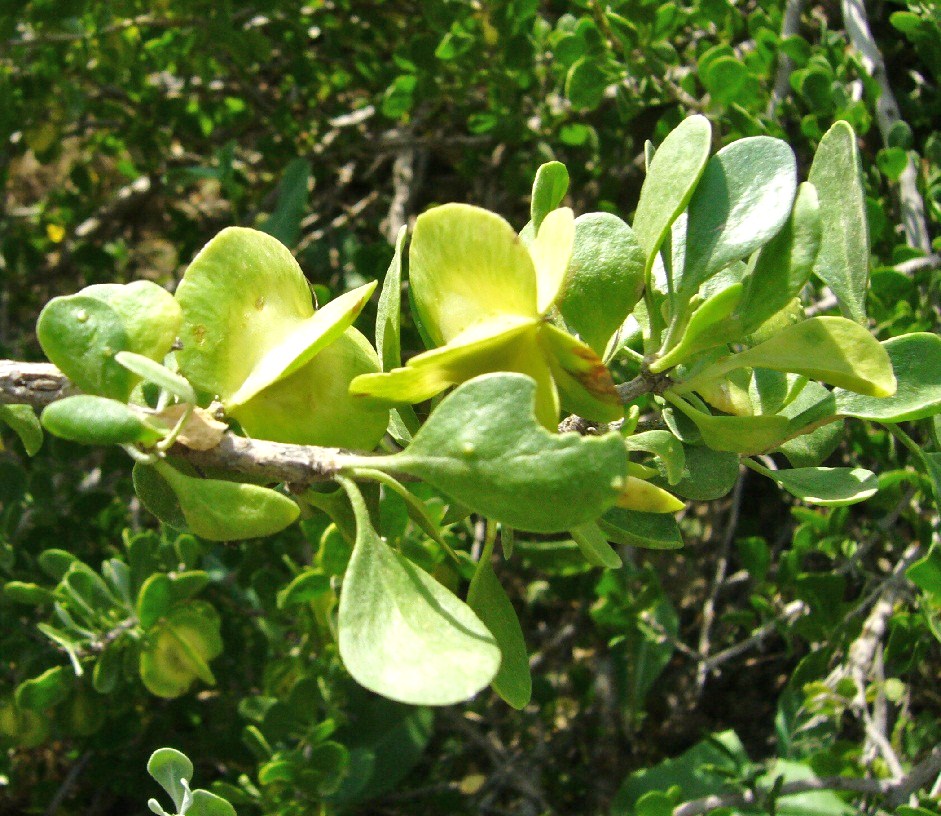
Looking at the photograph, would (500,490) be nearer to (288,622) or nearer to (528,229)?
(528,229)

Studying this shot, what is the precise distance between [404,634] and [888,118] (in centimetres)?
116

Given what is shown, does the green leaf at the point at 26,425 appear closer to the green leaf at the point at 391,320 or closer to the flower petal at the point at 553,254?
the green leaf at the point at 391,320

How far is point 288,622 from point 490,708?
65 cm

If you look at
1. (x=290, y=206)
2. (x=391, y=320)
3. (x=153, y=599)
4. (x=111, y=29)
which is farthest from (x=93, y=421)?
(x=111, y=29)

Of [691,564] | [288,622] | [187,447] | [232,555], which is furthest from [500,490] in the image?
[691,564]

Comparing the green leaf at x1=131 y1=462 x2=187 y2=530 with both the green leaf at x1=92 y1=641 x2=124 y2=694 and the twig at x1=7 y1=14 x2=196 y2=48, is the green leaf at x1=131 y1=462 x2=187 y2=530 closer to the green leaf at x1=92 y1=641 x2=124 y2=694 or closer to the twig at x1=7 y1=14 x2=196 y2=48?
the green leaf at x1=92 y1=641 x2=124 y2=694

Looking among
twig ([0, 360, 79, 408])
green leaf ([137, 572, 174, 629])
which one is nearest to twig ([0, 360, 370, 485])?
twig ([0, 360, 79, 408])

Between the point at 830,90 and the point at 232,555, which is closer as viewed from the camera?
the point at 830,90

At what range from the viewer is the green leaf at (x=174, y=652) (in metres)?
1.14

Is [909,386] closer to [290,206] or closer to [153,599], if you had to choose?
[153,599]

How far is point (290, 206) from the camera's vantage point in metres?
1.70

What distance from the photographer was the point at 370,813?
74.7 inches

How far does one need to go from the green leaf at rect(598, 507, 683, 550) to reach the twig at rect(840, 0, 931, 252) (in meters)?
0.80

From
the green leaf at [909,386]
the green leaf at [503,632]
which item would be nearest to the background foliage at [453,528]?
the green leaf at [503,632]
